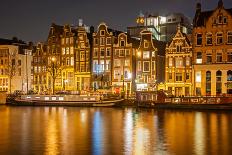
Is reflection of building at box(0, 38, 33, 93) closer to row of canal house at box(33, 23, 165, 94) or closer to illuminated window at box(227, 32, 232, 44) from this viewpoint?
Answer: row of canal house at box(33, 23, 165, 94)

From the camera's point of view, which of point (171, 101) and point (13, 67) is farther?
point (13, 67)

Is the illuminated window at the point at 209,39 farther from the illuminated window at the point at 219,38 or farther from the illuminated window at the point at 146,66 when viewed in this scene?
the illuminated window at the point at 146,66

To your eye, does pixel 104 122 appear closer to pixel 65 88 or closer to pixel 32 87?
pixel 65 88

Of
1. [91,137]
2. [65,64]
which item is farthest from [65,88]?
[91,137]

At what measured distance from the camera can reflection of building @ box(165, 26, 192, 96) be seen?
83750 millimetres

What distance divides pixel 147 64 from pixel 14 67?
129 feet

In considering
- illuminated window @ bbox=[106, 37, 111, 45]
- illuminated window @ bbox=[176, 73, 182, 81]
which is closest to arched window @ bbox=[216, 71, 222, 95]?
illuminated window @ bbox=[176, 73, 182, 81]

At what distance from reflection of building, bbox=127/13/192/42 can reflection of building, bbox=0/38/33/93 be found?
2827 cm

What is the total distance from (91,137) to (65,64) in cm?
6552

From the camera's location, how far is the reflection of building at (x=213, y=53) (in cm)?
7912

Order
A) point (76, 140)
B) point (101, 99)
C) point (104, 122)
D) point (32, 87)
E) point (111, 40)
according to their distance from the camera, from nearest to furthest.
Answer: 1. point (76, 140)
2. point (104, 122)
3. point (101, 99)
4. point (111, 40)
5. point (32, 87)

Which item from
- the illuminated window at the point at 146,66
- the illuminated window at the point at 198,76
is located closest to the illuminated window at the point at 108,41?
the illuminated window at the point at 146,66

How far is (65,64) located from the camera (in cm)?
10000

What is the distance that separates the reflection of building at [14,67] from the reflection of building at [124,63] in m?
28.7
